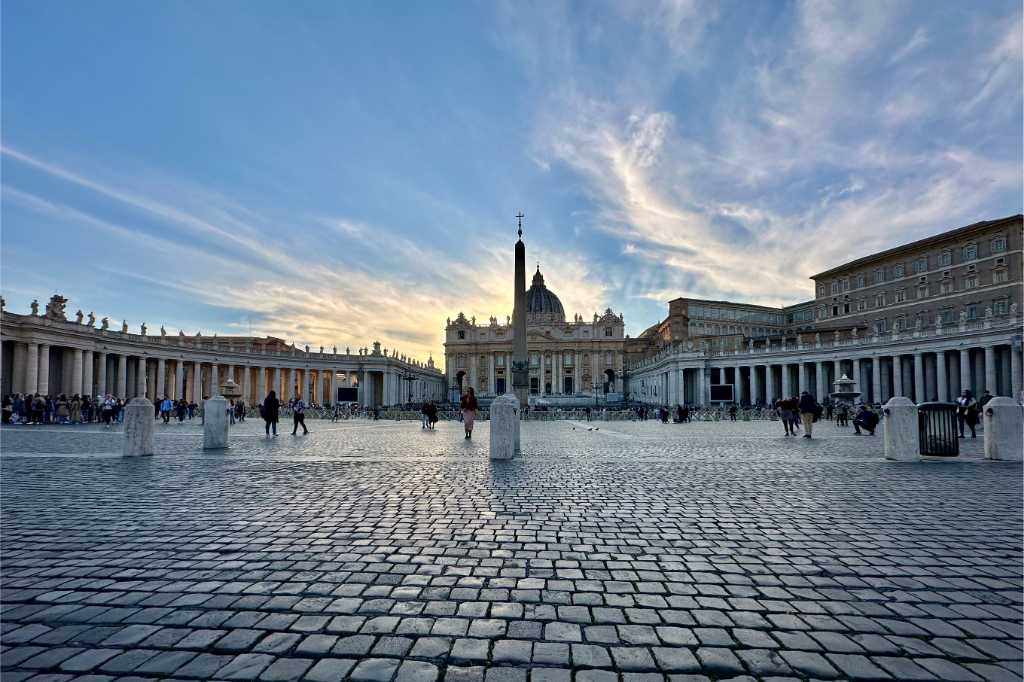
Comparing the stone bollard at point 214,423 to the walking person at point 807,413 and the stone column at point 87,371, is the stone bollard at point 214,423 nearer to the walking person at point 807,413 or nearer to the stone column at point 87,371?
the walking person at point 807,413

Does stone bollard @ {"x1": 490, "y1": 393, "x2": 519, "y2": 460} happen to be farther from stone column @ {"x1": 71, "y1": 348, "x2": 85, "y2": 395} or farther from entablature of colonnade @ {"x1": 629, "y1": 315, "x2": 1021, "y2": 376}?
stone column @ {"x1": 71, "y1": 348, "x2": 85, "y2": 395}

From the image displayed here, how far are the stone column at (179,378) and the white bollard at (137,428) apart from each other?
4600 cm

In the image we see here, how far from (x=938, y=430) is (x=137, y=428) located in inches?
690

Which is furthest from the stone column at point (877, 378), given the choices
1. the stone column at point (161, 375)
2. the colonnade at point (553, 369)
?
the stone column at point (161, 375)

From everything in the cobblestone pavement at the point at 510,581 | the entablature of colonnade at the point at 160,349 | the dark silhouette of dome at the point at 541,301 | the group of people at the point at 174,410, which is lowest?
the group of people at the point at 174,410

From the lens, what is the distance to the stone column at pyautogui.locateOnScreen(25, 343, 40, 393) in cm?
3625

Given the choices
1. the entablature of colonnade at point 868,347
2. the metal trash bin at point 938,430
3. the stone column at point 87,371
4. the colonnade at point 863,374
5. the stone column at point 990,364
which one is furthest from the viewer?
A: the stone column at point 87,371

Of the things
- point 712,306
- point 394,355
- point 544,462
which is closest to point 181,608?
point 544,462

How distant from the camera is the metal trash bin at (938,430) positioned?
468 inches

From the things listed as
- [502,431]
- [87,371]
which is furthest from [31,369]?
[502,431]

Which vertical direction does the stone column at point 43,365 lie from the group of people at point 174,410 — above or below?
above

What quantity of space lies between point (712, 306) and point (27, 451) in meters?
86.2

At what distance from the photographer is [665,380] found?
231 ft

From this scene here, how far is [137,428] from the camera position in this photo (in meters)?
12.2
